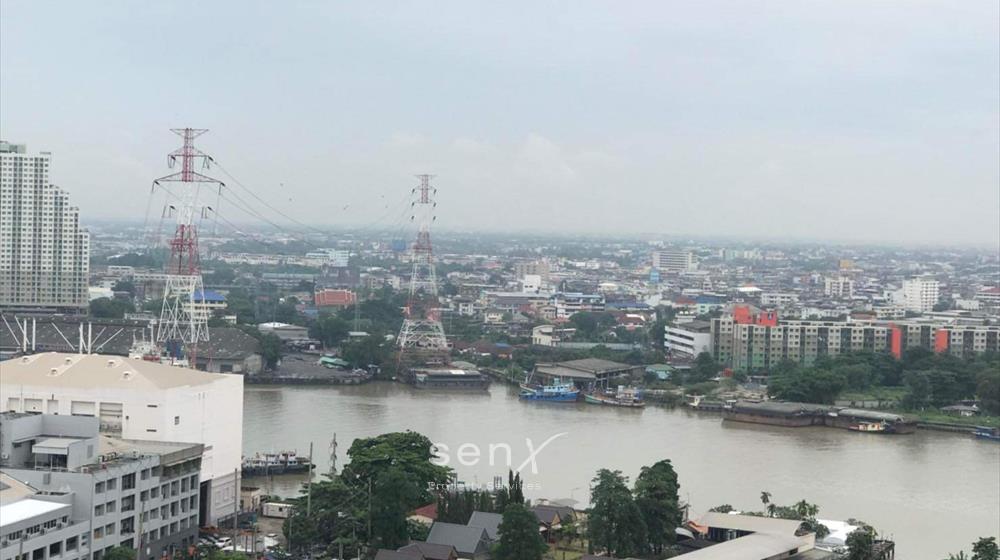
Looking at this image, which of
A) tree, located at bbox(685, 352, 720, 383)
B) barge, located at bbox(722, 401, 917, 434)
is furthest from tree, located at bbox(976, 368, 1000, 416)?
tree, located at bbox(685, 352, 720, 383)

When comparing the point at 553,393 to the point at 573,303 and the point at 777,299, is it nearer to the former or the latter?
the point at 573,303

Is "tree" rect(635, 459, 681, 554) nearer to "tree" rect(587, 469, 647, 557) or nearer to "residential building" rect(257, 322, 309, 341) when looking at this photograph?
"tree" rect(587, 469, 647, 557)

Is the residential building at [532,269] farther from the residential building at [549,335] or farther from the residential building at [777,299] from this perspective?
the residential building at [549,335]

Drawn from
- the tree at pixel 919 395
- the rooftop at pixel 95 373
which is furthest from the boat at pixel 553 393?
the rooftop at pixel 95 373

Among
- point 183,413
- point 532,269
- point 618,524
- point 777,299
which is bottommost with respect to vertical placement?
point 618,524

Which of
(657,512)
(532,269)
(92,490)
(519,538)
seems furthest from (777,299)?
(92,490)

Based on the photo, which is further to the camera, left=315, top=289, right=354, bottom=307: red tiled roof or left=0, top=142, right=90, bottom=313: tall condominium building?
left=315, top=289, right=354, bottom=307: red tiled roof
